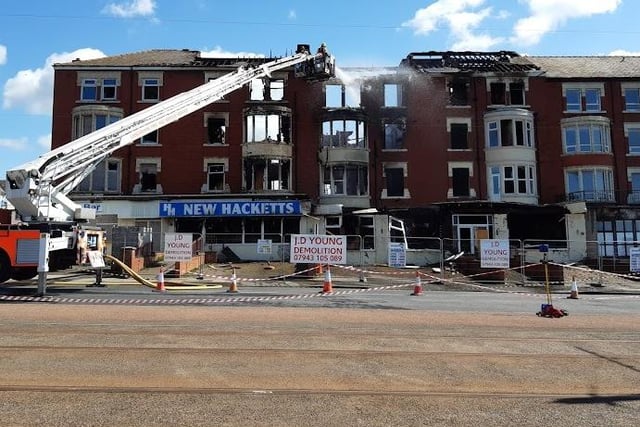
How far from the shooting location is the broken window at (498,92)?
36.3 metres

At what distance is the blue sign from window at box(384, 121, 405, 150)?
8782 mm

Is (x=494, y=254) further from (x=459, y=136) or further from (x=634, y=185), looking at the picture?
(x=634, y=185)

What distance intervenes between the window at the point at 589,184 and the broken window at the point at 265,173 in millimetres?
19476

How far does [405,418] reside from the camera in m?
4.88

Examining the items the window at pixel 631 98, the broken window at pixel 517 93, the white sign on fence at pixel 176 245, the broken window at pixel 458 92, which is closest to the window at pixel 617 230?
the window at pixel 631 98

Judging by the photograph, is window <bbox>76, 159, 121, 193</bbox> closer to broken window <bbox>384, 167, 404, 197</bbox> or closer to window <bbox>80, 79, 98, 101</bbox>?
window <bbox>80, 79, 98, 101</bbox>

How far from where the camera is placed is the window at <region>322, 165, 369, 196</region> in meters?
34.8

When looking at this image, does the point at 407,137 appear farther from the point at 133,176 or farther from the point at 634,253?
the point at 133,176

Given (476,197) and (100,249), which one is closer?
(100,249)

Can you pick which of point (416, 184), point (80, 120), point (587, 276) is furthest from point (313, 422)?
point (80, 120)

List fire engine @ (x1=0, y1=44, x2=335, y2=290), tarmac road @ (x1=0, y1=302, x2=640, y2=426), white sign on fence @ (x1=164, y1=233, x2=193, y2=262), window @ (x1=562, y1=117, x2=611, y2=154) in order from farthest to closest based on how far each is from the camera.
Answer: window @ (x1=562, y1=117, x2=611, y2=154) < white sign on fence @ (x1=164, y1=233, x2=193, y2=262) < fire engine @ (x1=0, y1=44, x2=335, y2=290) < tarmac road @ (x1=0, y1=302, x2=640, y2=426)

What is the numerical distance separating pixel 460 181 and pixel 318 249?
1814 cm

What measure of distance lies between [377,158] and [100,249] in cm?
2140

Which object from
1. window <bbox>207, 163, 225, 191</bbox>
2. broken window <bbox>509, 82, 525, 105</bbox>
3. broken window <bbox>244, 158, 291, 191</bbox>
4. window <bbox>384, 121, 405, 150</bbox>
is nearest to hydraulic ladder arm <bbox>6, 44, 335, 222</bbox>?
broken window <bbox>244, 158, 291, 191</bbox>
